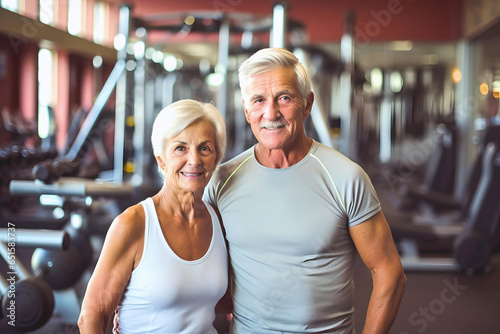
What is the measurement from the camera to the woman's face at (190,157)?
4.04 ft

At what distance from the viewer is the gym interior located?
2611mm

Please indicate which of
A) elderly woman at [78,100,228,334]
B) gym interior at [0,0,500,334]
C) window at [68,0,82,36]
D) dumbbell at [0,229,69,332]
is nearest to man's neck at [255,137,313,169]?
elderly woman at [78,100,228,334]

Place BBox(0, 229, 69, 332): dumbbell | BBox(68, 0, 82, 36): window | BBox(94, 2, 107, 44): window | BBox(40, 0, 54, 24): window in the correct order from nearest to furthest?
1. BBox(0, 229, 69, 332): dumbbell
2. BBox(40, 0, 54, 24): window
3. BBox(68, 0, 82, 36): window
4. BBox(94, 2, 107, 44): window

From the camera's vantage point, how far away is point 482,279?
3.28m

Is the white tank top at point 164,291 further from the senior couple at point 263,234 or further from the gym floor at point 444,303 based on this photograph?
the gym floor at point 444,303

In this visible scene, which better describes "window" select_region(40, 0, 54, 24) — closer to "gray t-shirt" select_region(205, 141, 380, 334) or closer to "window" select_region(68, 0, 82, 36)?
"window" select_region(68, 0, 82, 36)

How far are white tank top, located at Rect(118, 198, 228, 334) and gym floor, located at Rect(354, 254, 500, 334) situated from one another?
120 centimetres

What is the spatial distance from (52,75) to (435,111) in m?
6.54

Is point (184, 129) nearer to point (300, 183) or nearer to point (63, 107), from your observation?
point (300, 183)

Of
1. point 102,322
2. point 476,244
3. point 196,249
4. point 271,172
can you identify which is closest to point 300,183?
point 271,172

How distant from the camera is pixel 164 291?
116 cm

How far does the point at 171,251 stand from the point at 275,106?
431 mm

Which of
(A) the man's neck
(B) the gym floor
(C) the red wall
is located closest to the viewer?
(A) the man's neck

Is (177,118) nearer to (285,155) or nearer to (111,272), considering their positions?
(285,155)
